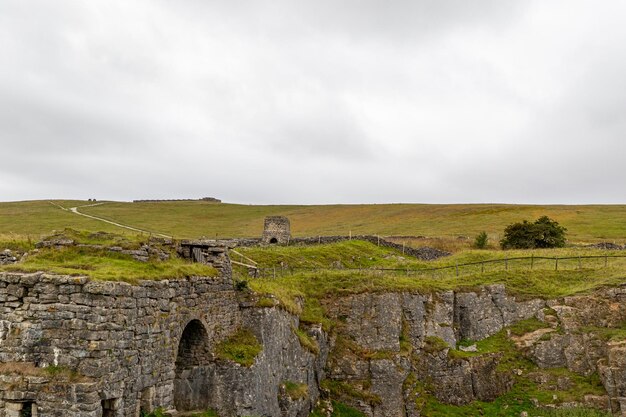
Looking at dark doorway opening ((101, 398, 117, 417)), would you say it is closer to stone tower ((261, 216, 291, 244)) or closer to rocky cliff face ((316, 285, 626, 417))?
rocky cliff face ((316, 285, 626, 417))

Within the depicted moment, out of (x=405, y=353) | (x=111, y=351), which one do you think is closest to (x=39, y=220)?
(x=405, y=353)

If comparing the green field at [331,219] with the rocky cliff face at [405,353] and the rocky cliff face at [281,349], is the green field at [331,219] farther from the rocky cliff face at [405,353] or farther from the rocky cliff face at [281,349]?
the rocky cliff face at [405,353]

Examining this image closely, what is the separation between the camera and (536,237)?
52406 millimetres

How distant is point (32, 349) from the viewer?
43.5ft

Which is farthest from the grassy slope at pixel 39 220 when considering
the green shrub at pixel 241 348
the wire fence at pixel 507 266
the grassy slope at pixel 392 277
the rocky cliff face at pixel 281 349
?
the green shrub at pixel 241 348

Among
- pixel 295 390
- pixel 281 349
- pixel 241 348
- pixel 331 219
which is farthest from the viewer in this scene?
pixel 331 219

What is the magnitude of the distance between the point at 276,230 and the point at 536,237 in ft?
80.7

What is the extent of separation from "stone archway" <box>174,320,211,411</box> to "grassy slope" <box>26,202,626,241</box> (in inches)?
2162

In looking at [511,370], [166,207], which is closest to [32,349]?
[511,370]

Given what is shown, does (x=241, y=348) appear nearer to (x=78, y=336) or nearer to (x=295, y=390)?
(x=295, y=390)

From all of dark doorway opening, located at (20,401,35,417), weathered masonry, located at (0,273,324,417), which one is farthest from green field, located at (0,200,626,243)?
dark doorway opening, located at (20,401,35,417)

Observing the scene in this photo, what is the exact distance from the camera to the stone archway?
58.4 ft

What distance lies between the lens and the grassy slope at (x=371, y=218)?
7617cm

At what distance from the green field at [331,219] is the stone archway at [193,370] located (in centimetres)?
4871
